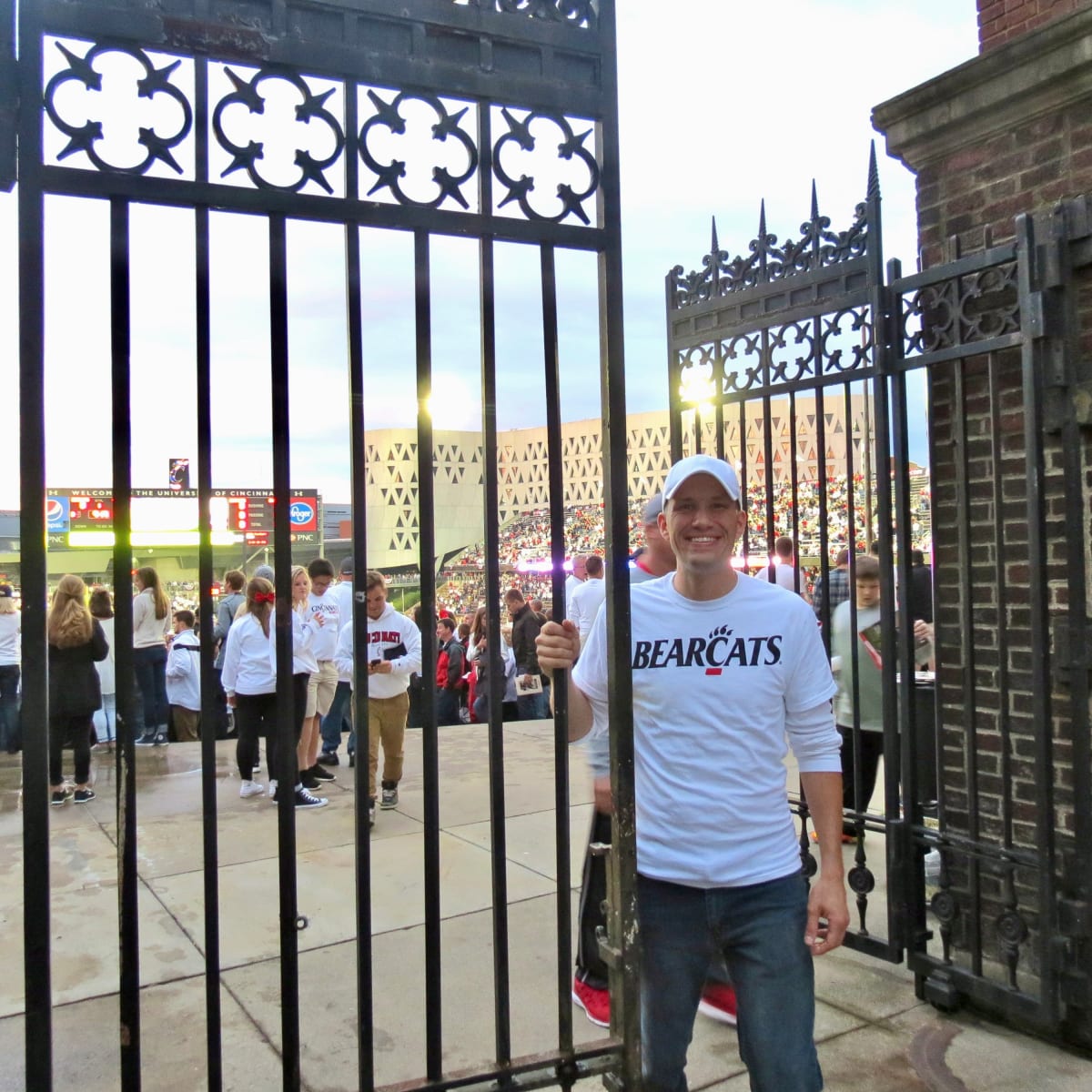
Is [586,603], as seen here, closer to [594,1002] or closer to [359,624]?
[594,1002]

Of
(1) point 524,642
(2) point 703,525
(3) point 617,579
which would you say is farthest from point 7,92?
(1) point 524,642

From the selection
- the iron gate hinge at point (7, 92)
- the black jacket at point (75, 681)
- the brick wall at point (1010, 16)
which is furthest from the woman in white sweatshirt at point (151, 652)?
the brick wall at point (1010, 16)

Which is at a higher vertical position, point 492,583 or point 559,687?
point 492,583

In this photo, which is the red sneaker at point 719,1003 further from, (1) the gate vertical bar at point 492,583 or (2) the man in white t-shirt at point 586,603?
(2) the man in white t-shirt at point 586,603

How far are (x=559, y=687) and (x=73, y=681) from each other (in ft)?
18.7

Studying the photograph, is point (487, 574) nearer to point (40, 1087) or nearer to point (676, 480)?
point (676, 480)

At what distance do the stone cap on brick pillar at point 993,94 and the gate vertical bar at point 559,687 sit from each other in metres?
2.09

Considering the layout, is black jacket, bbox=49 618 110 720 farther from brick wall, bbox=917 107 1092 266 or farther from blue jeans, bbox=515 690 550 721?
brick wall, bbox=917 107 1092 266

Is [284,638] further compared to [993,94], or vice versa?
[993,94]

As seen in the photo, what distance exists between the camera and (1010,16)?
366 cm

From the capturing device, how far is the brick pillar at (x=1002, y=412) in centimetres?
319

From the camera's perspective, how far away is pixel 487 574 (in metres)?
2.21

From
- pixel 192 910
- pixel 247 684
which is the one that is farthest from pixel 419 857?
pixel 247 684

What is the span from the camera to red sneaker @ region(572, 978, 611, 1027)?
3246 millimetres
